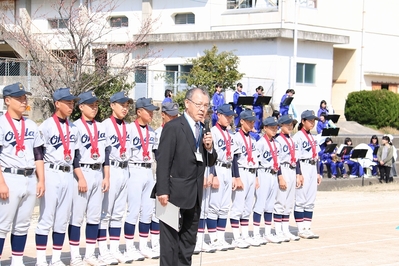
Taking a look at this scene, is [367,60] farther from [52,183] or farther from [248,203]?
[52,183]

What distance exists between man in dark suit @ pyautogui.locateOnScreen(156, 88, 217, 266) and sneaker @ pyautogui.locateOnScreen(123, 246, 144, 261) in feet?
8.82

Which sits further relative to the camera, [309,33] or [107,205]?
[309,33]

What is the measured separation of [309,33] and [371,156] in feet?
31.6

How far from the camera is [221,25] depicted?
117 feet

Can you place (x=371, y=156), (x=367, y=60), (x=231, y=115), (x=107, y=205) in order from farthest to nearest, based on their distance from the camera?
(x=367, y=60) → (x=371, y=156) → (x=231, y=115) → (x=107, y=205)

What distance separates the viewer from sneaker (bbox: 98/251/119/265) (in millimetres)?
10492

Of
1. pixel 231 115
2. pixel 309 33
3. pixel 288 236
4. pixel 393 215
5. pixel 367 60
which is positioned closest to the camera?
pixel 231 115

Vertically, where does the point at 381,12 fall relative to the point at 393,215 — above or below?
above

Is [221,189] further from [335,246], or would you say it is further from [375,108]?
[375,108]

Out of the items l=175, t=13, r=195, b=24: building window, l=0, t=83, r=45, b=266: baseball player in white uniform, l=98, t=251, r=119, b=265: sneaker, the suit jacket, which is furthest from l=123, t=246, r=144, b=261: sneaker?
l=175, t=13, r=195, b=24: building window

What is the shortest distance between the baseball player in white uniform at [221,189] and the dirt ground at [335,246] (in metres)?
0.38

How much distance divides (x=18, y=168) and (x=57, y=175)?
0.72 meters

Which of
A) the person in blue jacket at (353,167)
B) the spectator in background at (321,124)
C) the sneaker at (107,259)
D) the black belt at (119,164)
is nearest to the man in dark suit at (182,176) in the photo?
the sneaker at (107,259)

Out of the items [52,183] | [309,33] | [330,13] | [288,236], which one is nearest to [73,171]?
[52,183]
